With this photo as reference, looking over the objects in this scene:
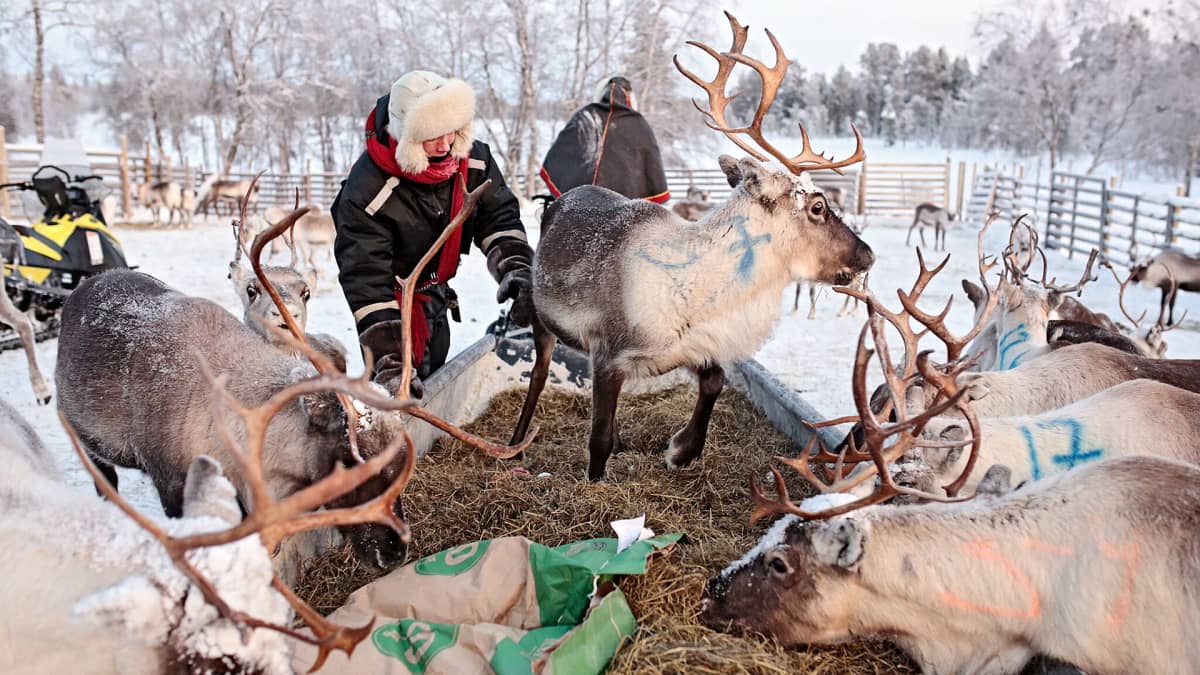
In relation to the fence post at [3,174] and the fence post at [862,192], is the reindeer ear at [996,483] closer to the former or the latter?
the fence post at [3,174]

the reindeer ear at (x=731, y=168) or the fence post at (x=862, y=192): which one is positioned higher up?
the reindeer ear at (x=731, y=168)

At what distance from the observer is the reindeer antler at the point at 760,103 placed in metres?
4.02

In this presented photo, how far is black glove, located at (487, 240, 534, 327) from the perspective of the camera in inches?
177

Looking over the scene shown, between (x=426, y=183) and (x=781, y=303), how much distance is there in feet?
6.13

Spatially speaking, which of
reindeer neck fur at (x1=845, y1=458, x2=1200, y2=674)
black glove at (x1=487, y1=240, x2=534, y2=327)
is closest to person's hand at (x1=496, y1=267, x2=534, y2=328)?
black glove at (x1=487, y1=240, x2=534, y2=327)

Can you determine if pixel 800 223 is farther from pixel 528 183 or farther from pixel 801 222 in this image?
pixel 528 183

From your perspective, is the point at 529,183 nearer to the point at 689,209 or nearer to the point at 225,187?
the point at 225,187

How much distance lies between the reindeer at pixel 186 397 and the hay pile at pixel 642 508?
23.5 inches

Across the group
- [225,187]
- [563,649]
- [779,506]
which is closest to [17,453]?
[563,649]

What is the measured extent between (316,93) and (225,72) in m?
3.72

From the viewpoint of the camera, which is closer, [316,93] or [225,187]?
[225,187]

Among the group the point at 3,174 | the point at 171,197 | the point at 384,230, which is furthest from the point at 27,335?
the point at 3,174

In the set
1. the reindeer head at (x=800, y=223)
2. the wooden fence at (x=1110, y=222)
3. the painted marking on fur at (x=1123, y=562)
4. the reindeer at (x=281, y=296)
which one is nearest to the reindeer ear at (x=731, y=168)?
the reindeer head at (x=800, y=223)

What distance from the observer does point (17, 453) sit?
102 inches
